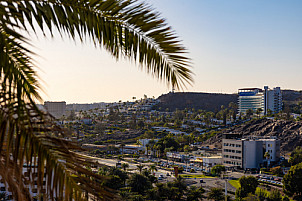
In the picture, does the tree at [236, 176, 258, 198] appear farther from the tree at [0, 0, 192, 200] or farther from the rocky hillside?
the rocky hillside

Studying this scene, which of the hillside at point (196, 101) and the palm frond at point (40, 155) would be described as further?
the hillside at point (196, 101)

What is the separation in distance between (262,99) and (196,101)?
31.3 metres

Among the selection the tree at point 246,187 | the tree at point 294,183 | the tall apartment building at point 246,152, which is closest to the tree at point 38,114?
the tree at point 246,187

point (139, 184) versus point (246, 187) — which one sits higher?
point (139, 184)

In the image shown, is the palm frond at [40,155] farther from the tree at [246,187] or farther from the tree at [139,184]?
the tree at [246,187]

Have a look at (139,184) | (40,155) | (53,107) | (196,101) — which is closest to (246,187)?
(139,184)

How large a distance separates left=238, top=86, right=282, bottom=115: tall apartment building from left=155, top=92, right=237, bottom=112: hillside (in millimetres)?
15942

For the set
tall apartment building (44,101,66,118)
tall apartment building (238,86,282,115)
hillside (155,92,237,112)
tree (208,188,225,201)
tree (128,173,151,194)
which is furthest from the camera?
hillside (155,92,237,112)

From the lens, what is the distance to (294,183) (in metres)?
27.1

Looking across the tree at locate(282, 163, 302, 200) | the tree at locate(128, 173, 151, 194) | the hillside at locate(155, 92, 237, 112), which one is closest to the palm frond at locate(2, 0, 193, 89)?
the tree at locate(128, 173, 151, 194)

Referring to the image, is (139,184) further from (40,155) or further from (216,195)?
(40,155)

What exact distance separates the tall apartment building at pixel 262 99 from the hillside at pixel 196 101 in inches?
628

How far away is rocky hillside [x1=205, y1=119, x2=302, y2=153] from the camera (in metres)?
56.9

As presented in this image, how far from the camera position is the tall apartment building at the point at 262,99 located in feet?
290
